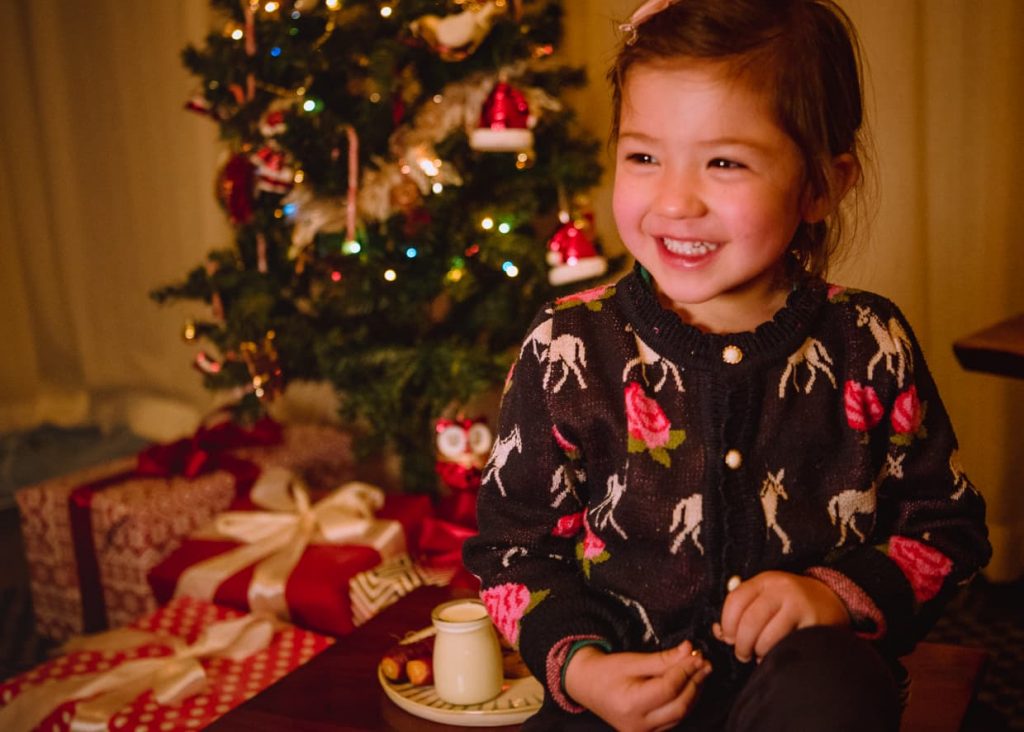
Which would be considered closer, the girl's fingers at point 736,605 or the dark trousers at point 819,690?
the dark trousers at point 819,690

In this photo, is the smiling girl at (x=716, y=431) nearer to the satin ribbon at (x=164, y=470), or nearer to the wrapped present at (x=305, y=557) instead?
the wrapped present at (x=305, y=557)

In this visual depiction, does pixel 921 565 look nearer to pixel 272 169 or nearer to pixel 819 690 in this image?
pixel 819 690

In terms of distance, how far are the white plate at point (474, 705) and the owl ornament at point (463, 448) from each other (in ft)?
Result: 2.48

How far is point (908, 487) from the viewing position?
3.06 feet

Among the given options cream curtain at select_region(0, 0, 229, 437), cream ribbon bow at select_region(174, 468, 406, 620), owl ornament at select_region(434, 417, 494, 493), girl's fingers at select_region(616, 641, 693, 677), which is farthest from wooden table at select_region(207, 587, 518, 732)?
cream curtain at select_region(0, 0, 229, 437)

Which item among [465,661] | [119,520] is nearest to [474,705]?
[465,661]

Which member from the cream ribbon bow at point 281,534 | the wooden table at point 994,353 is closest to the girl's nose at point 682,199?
the wooden table at point 994,353

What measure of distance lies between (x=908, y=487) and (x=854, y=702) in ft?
1.03

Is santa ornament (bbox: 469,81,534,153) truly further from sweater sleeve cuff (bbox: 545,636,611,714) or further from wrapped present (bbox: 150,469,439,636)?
sweater sleeve cuff (bbox: 545,636,611,714)

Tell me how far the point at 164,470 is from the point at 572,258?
91 cm

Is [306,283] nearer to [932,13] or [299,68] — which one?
[299,68]

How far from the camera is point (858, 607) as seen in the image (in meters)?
0.85

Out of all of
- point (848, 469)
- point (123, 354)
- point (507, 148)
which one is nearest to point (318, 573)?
point (507, 148)

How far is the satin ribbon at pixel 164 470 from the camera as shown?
1.95 meters
